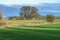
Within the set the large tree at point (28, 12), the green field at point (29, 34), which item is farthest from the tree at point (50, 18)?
the green field at point (29, 34)

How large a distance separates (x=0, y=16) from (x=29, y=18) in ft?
23.8

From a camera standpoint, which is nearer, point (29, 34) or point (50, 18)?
point (29, 34)

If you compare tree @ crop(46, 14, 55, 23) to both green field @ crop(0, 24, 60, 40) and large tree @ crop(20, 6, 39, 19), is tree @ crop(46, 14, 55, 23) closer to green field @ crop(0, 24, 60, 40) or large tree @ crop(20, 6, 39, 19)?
large tree @ crop(20, 6, 39, 19)

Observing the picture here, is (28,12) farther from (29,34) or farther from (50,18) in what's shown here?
(29,34)

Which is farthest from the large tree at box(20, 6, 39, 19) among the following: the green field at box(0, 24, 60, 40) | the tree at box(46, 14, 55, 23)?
the green field at box(0, 24, 60, 40)

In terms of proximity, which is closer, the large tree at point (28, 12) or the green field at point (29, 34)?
the green field at point (29, 34)

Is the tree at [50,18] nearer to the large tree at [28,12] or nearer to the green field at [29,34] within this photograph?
the large tree at [28,12]

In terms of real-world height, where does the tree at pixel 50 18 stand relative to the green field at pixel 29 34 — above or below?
below

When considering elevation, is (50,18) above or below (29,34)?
below

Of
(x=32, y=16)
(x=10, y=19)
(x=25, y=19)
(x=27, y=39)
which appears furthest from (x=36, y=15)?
(x=27, y=39)

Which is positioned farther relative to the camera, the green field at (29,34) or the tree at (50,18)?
the tree at (50,18)

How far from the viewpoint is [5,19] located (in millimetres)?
32094

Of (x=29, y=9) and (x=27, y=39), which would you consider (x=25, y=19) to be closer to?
(x=29, y=9)

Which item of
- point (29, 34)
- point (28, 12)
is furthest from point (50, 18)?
point (29, 34)
